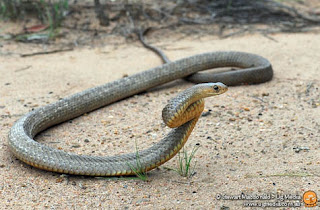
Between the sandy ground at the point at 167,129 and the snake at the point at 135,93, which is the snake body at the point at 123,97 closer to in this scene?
the snake at the point at 135,93

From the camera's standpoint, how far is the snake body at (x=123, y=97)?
3166 mm

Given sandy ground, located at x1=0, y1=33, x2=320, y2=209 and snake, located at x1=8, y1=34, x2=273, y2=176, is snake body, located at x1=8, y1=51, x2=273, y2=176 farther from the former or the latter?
sandy ground, located at x1=0, y1=33, x2=320, y2=209

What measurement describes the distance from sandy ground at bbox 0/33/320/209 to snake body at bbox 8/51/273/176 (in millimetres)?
102

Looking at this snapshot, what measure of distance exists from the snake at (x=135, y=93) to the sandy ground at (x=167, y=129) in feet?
0.34

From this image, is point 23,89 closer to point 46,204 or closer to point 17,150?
point 17,150

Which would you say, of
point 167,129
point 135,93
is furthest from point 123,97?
point 167,129

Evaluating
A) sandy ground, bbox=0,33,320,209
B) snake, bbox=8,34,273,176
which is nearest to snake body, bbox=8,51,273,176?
snake, bbox=8,34,273,176

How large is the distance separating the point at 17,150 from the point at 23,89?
2.05 meters

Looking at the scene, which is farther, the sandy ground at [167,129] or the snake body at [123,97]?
the snake body at [123,97]

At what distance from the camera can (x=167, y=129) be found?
426 cm

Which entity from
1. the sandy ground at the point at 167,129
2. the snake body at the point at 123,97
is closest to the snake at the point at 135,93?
the snake body at the point at 123,97

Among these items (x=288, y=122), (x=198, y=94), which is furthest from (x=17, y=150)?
(x=288, y=122)

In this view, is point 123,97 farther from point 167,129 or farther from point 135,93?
point 167,129

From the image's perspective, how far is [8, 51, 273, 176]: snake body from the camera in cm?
317
